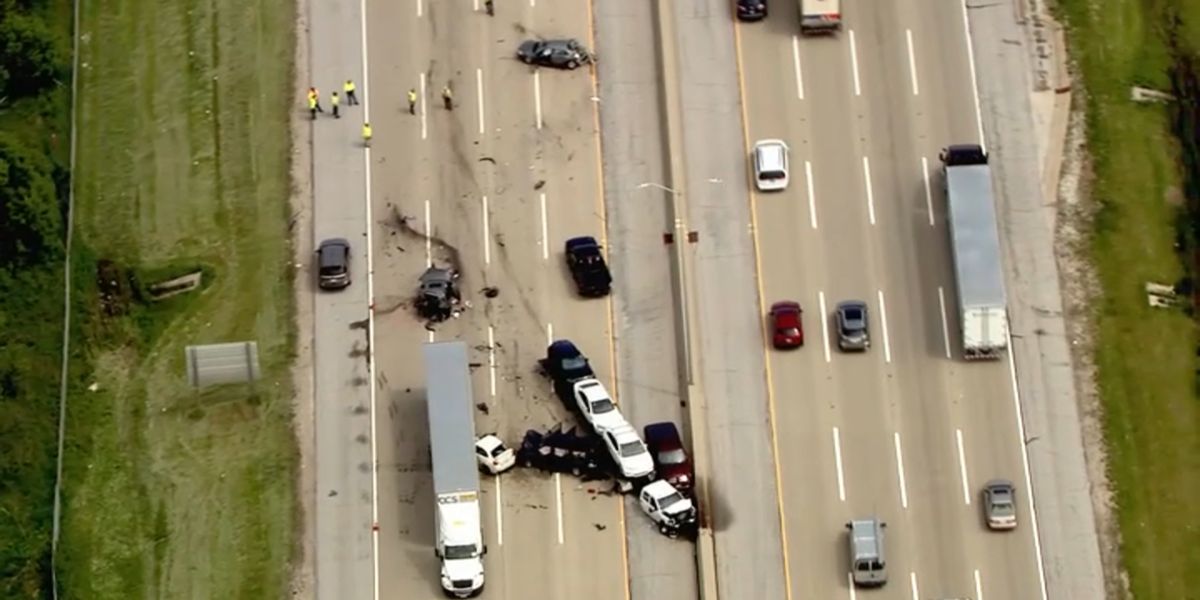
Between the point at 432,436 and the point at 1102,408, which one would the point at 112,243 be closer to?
the point at 432,436

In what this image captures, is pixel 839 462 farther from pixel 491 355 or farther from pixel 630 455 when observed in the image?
pixel 491 355

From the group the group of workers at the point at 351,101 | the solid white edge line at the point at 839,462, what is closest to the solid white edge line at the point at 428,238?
the group of workers at the point at 351,101

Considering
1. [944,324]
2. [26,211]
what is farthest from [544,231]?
[26,211]

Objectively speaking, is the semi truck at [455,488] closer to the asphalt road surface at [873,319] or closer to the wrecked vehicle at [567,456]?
the wrecked vehicle at [567,456]

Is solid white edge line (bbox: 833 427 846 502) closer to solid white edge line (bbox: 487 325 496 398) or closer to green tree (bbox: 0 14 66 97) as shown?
solid white edge line (bbox: 487 325 496 398)

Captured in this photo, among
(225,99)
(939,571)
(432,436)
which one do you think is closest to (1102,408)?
(939,571)
